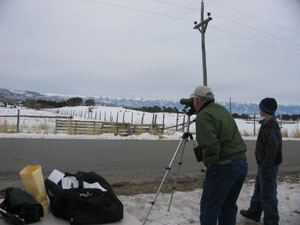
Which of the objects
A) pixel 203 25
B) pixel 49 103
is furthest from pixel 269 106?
pixel 49 103

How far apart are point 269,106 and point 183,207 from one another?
79.8 inches

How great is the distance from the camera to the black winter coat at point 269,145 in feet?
10.8

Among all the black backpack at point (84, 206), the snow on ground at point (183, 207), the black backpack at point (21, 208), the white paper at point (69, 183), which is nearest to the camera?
the black backpack at point (21, 208)

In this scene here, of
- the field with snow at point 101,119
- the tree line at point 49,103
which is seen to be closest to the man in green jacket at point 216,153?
the field with snow at point 101,119

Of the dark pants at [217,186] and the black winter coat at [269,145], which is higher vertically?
the black winter coat at [269,145]

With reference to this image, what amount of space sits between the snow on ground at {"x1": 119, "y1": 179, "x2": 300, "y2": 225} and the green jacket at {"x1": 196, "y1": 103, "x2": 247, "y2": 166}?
1.43 meters

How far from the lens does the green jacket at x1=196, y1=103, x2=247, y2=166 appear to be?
2477mm

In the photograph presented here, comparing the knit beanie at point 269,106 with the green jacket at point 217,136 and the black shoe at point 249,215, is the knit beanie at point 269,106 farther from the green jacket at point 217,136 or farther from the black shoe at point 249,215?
the black shoe at point 249,215

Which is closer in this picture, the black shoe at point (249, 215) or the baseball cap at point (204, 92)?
the baseball cap at point (204, 92)

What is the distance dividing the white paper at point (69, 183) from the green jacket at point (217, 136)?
176 centimetres

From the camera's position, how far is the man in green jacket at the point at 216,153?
2498 millimetres

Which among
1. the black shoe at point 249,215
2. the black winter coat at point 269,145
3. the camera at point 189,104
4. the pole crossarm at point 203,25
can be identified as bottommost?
the black shoe at point 249,215

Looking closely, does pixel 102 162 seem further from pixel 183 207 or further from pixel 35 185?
pixel 35 185

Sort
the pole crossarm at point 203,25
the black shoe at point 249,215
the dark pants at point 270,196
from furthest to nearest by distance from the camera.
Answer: the pole crossarm at point 203,25, the black shoe at point 249,215, the dark pants at point 270,196
